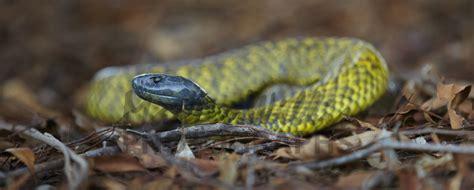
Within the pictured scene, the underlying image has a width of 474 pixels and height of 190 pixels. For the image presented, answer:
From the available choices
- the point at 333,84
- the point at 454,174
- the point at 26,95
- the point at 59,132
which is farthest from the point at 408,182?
the point at 26,95

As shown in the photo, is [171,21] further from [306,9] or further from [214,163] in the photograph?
[214,163]

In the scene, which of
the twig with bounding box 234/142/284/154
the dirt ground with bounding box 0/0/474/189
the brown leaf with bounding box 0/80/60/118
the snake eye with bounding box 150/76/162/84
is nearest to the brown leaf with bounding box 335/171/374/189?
the dirt ground with bounding box 0/0/474/189

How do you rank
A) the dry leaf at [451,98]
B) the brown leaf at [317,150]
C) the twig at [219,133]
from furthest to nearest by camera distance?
the dry leaf at [451,98] < the twig at [219,133] < the brown leaf at [317,150]

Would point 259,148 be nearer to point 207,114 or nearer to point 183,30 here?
point 207,114

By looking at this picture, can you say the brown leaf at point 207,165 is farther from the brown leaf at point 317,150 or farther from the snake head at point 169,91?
the snake head at point 169,91

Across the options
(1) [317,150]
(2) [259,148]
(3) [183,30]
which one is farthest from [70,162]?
(3) [183,30]

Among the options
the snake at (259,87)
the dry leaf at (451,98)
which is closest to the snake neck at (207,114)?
the snake at (259,87)

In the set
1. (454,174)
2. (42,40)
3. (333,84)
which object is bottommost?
(454,174)
